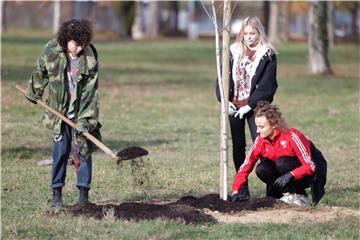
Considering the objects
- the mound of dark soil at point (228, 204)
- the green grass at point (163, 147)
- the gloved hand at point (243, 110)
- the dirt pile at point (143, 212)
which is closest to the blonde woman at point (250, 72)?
the gloved hand at point (243, 110)

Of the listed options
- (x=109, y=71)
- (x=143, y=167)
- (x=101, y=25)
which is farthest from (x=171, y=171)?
(x=101, y=25)

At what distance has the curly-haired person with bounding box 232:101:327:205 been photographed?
27.3 ft

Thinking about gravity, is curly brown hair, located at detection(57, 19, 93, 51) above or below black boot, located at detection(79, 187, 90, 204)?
above

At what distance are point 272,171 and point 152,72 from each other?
22.2 m

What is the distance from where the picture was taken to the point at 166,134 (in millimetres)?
15133

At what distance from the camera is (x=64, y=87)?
8266 mm

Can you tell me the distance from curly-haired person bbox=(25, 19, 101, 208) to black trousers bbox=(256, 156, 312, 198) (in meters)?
1.54

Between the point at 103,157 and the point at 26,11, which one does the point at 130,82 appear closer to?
the point at 103,157

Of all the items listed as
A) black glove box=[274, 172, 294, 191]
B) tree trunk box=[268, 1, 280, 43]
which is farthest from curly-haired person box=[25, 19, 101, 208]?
tree trunk box=[268, 1, 280, 43]

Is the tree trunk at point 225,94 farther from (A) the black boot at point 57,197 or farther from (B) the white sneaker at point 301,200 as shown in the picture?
(A) the black boot at point 57,197

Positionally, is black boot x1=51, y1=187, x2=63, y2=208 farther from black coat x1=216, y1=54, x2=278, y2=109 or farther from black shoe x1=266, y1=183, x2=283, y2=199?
black shoe x1=266, y1=183, x2=283, y2=199

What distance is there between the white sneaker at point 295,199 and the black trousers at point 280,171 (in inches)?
1.7

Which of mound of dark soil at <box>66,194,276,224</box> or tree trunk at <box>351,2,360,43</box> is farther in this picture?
tree trunk at <box>351,2,360,43</box>

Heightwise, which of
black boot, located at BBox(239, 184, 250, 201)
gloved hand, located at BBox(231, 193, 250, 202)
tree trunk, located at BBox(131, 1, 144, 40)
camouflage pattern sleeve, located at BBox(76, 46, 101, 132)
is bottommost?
tree trunk, located at BBox(131, 1, 144, 40)
